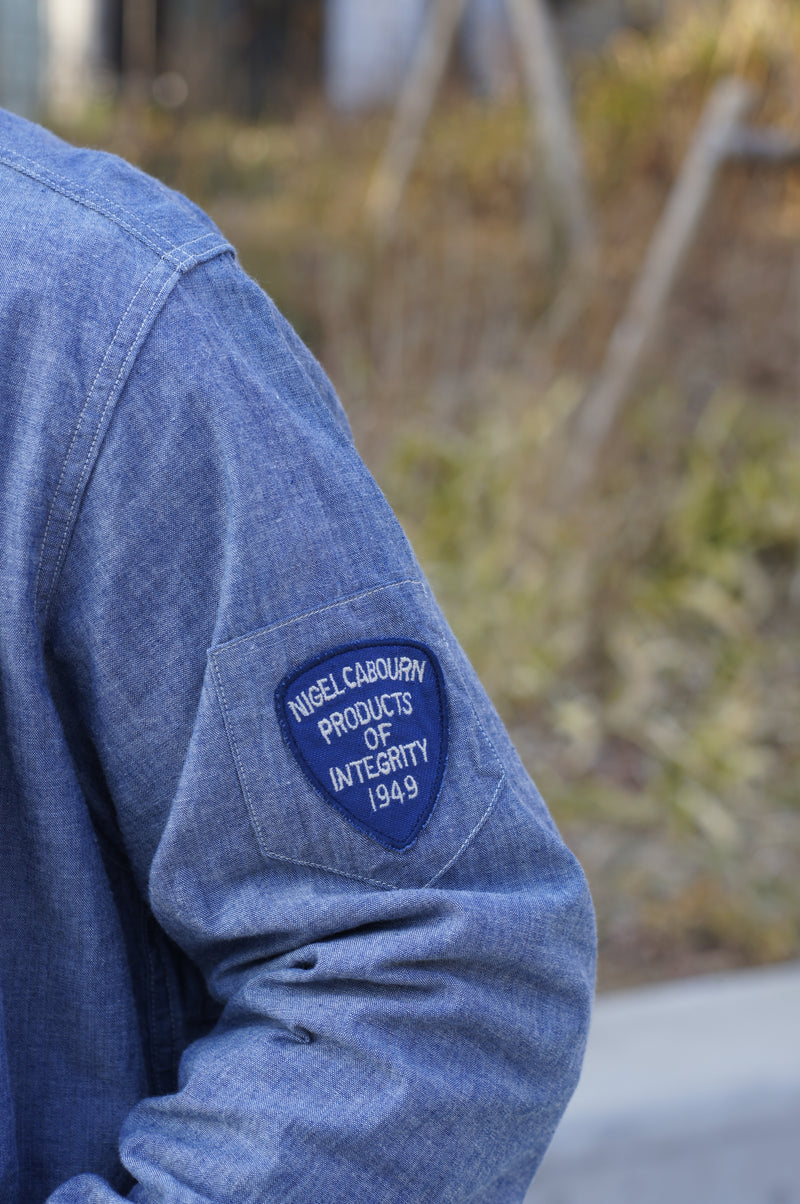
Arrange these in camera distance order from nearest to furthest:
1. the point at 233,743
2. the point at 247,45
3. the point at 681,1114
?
the point at 233,743, the point at 681,1114, the point at 247,45

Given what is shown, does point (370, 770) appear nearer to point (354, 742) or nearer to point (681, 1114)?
point (354, 742)

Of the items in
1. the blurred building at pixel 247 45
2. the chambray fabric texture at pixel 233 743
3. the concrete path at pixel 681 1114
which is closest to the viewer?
the chambray fabric texture at pixel 233 743

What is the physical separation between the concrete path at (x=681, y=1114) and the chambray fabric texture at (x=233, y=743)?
1.42m

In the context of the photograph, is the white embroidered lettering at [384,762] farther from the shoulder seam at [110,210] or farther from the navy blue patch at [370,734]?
the shoulder seam at [110,210]

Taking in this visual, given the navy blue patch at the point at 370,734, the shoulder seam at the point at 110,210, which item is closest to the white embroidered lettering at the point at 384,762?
the navy blue patch at the point at 370,734

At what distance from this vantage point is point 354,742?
2.54 ft

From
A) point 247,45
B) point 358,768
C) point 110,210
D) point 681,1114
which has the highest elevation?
point 247,45

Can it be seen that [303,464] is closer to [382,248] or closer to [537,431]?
[537,431]

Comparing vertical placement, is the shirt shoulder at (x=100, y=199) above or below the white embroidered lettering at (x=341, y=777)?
above

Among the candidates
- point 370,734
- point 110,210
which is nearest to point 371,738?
point 370,734

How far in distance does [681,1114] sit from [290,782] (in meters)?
1.66

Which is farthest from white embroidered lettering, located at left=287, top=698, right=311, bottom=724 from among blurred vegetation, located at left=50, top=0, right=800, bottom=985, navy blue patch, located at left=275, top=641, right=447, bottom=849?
blurred vegetation, located at left=50, top=0, right=800, bottom=985

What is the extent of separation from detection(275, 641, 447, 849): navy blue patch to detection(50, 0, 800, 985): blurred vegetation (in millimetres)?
2034

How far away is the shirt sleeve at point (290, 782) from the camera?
75 centimetres
